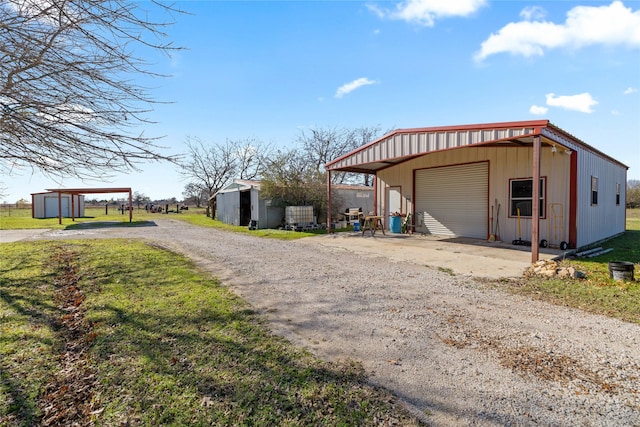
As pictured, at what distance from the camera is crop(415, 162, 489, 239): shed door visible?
37.5ft

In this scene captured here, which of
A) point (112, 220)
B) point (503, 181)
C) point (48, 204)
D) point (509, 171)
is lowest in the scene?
point (112, 220)

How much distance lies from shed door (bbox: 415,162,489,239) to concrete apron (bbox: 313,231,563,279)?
74 cm

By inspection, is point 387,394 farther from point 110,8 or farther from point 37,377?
point 110,8

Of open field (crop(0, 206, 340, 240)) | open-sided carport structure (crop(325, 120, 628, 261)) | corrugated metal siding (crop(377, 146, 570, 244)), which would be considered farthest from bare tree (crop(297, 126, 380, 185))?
corrugated metal siding (crop(377, 146, 570, 244))

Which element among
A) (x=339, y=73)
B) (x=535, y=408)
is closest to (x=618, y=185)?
(x=339, y=73)

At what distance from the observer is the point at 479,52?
9.13m

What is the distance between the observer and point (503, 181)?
1071cm

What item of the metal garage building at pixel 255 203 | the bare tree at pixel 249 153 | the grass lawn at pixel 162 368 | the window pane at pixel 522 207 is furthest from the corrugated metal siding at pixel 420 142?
the bare tree at pixel 249 153

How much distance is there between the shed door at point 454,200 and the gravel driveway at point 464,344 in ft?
21.5

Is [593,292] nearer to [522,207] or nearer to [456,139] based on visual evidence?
[456,139]

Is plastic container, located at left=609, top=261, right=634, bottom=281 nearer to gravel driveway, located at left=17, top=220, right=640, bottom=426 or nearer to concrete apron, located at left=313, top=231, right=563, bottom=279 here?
concrete apron, located at left=313, top=231, right=563, bottom=279

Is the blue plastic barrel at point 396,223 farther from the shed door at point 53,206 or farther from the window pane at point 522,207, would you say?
the shed door at point 53,206

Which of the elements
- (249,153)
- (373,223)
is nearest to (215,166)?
(249,153)

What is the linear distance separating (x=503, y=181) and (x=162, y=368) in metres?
11.1
